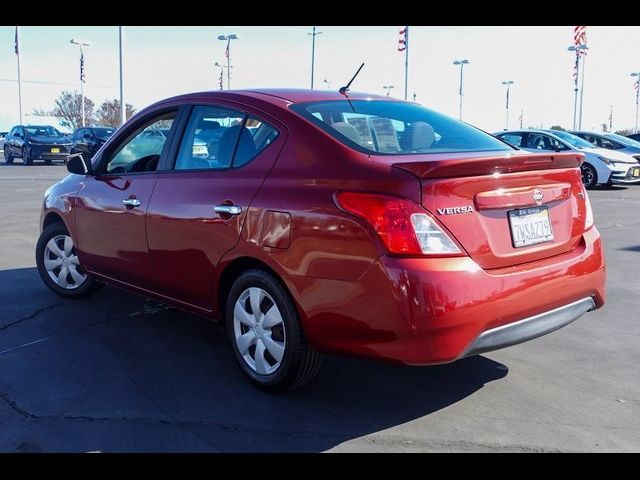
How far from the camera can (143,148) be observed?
4.95 meters

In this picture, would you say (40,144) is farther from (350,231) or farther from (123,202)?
(350,231)

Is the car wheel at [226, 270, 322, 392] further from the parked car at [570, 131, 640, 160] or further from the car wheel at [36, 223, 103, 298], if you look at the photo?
the parked car at [570, 131, 640, 160]

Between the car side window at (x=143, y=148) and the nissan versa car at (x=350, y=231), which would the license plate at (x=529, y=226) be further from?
the car side window at (x=143, y=148)

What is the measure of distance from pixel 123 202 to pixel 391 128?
6.47 ft

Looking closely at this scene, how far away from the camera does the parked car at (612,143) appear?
17.3 m

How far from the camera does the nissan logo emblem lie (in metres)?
3.46

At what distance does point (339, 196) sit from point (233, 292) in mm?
970

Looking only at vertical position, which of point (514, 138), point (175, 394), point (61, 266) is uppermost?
point (514, 138)

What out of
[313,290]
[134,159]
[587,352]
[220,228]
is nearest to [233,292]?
[220,228]

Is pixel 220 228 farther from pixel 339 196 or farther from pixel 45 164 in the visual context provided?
pixel 45 164

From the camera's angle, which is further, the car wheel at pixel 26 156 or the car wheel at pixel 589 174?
the car wheel at pixel 26 156

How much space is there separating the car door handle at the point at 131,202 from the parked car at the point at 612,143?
1566cm

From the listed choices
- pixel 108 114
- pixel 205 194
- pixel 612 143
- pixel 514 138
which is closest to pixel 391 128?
pixel 205 194

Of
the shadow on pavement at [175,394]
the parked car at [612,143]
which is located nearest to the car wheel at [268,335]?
the shadow on pavement at [175,394]
